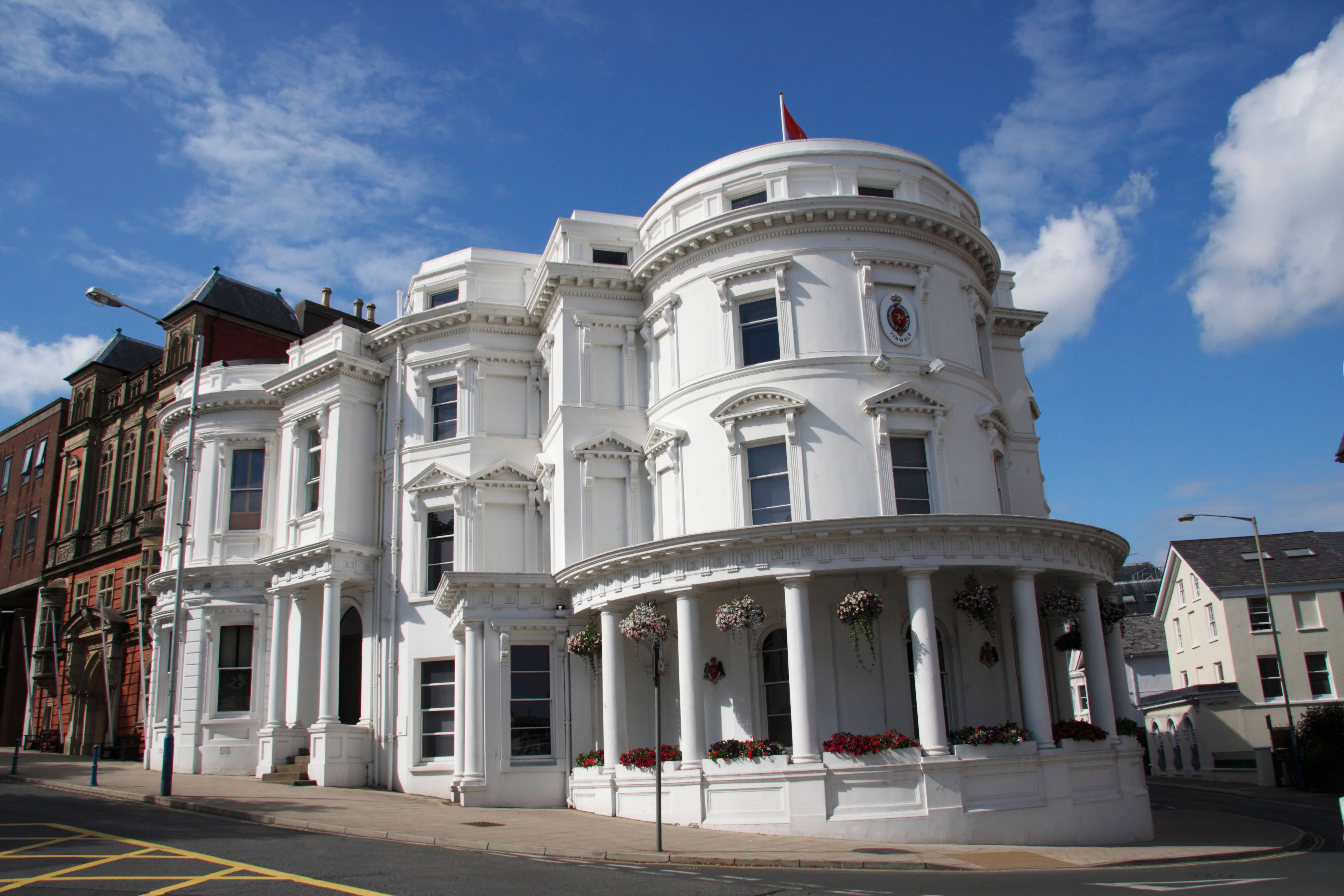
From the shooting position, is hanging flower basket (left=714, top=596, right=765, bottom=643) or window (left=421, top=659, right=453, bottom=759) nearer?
hanging flower basket (left=714, top=596, right=765, bottom=643)

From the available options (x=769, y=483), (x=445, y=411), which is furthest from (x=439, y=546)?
(x=769, y=483)

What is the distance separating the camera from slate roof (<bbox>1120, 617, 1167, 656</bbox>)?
58156mm

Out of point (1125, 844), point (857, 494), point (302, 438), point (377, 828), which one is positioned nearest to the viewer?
point (377, 828)

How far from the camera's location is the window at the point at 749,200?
24953 millimetres

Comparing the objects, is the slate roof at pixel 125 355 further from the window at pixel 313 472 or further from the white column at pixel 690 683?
the white column at pixel 690 683

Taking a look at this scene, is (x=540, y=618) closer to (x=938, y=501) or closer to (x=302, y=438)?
(x=938, y=501)

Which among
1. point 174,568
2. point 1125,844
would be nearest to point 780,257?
point 1125,844

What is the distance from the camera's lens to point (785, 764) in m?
18.3

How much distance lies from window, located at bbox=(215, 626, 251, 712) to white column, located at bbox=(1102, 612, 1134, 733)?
2323 centimetres

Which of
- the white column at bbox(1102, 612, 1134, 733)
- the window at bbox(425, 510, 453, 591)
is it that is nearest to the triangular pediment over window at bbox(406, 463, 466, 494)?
the window at bbox(425, 510, 453, 591)

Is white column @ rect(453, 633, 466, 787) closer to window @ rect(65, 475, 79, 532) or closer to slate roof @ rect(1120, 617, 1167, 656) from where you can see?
window @ rect(65, 475, 79, 532)

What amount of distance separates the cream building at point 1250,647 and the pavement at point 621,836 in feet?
73.8

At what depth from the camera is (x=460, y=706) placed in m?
24.1

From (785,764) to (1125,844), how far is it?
6.40m
